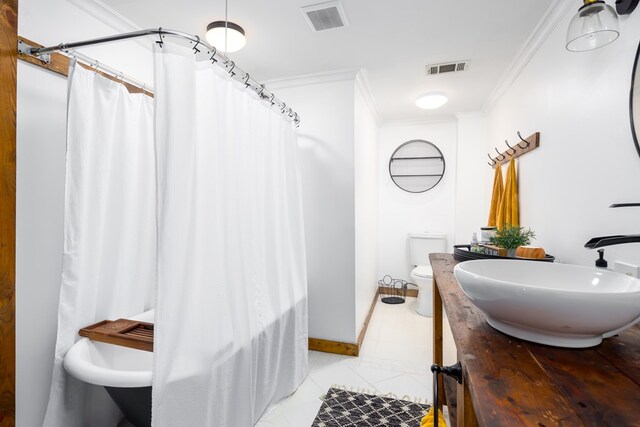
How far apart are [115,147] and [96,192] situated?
273 millimetres

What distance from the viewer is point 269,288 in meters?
1.92

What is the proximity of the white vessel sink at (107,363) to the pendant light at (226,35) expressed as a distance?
1.73m

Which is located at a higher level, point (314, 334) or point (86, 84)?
point (86, 84)

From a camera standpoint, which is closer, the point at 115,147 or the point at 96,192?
the point at 96,192

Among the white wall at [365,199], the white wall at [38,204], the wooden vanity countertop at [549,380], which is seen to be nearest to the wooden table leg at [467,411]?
the wooden vanity countertop at [549,380]

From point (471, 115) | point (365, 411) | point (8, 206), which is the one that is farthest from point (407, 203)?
point (8, 206)

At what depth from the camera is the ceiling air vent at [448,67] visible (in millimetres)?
2410

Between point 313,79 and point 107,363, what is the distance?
2.36 metres

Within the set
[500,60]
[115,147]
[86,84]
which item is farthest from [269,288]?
[500,60]

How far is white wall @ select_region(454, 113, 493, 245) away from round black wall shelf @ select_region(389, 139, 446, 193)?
28cm

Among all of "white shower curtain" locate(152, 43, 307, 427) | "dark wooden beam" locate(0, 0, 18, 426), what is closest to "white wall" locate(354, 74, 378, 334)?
"white shower curtain" locate(152, 43, 307, 427)

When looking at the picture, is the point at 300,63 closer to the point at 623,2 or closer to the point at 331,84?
the point at 331,84

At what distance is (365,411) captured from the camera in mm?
1887

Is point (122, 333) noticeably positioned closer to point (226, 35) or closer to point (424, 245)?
point (226, 35)
